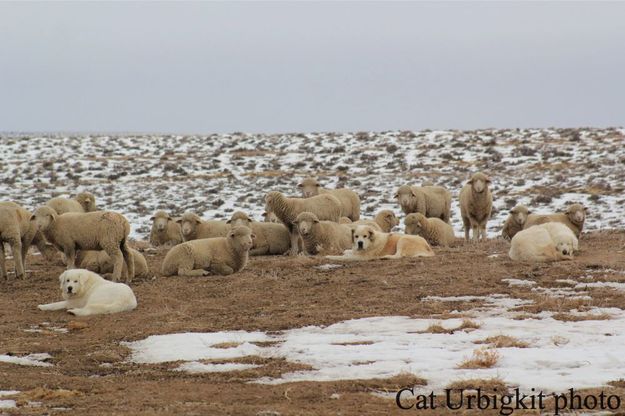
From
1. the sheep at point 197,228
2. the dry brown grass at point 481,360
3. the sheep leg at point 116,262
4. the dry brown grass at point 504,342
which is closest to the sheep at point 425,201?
the sheep at point 197,228

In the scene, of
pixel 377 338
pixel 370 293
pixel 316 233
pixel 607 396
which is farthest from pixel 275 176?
pixel 607 396

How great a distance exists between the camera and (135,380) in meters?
8.80

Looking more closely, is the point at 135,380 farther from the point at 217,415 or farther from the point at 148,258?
the point at 148,258

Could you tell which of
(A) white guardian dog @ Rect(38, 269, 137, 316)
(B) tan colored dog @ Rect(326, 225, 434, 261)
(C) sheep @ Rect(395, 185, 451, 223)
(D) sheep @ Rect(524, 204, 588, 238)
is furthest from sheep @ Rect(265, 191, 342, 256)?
(A) white guardian dog @ Rect(38, 269, 137, 316)

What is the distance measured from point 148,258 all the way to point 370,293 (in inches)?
281

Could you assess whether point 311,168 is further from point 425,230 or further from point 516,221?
point 516,221

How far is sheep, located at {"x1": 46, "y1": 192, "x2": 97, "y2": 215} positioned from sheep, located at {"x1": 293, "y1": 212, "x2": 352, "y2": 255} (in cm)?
530

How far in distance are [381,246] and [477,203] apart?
18.7ft

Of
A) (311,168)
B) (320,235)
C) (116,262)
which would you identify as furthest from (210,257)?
(311,168)

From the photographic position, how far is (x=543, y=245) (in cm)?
1577

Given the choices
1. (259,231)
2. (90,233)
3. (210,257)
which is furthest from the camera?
(259,231)

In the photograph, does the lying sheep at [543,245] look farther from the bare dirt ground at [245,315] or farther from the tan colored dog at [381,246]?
the tan colored dog at [381,246]

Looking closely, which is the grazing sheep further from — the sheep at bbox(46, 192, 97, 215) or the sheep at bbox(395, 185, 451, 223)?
the sheep at bbox(46, 192, 97, 215)

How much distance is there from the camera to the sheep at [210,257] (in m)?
16.3
